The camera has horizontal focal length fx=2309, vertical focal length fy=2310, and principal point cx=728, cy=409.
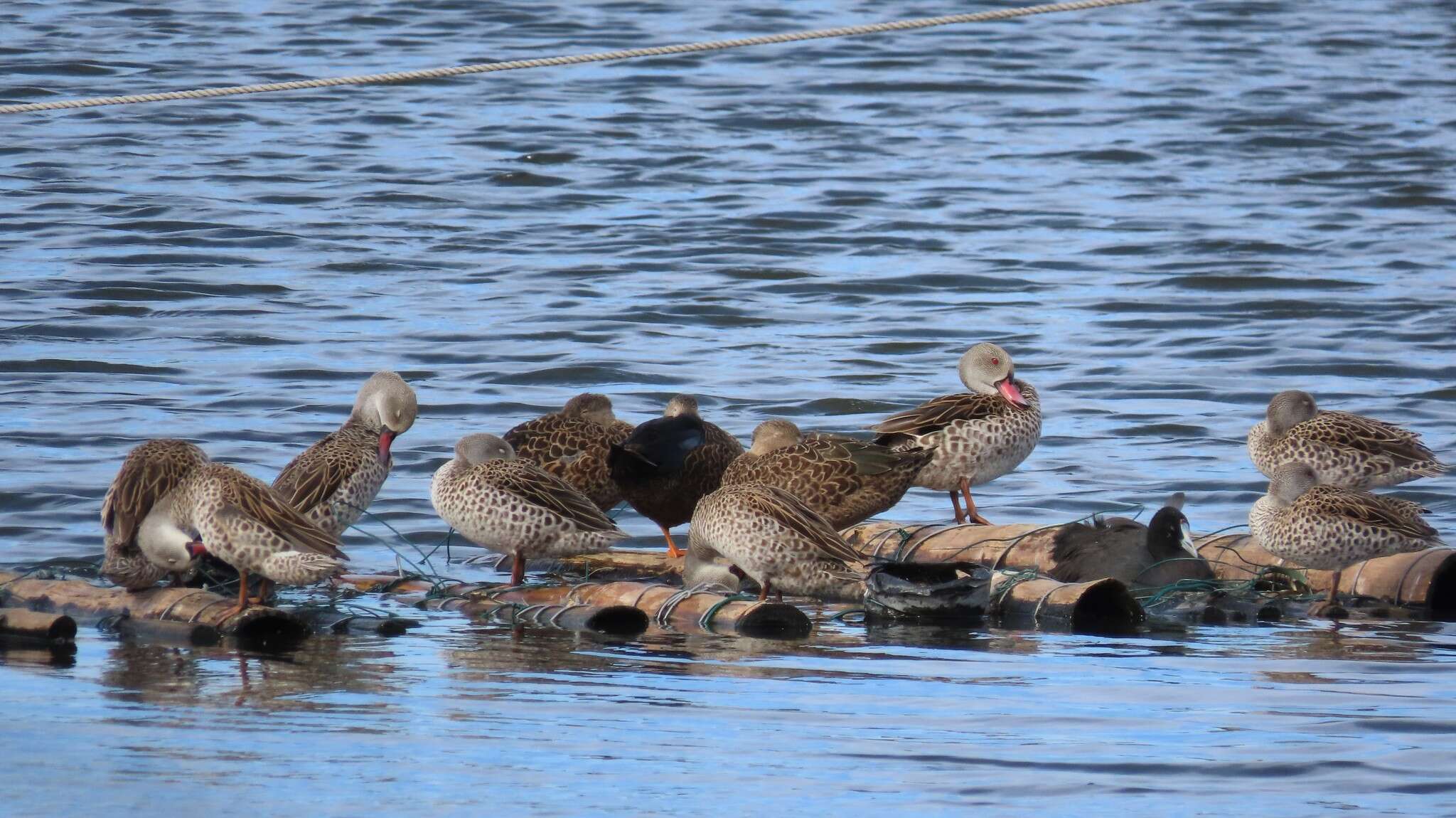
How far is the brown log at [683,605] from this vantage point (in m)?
9.08

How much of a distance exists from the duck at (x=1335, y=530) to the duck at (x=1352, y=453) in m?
1.10

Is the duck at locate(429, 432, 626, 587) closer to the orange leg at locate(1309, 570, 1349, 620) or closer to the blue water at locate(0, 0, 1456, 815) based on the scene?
the blue water at locate(0, 0, 1456, 815)

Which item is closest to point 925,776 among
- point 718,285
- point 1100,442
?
point 1100,442

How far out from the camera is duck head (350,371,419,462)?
36.3 feet

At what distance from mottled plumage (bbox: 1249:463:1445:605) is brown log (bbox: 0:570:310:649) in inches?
162

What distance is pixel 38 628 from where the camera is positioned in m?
8.40

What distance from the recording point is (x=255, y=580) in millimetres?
9922

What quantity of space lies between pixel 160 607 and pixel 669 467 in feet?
9.61

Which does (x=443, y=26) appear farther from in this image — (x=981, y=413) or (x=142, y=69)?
(x=981, y=413)

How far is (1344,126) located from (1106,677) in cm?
2259

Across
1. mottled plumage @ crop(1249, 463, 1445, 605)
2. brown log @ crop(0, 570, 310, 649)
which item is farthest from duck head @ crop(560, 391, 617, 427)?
mottled plumage @ crop(1249, 463, 1445, 605)

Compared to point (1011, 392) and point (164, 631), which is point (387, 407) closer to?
point (164, 631)

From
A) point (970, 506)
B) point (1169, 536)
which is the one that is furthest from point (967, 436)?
point (1169, 536)

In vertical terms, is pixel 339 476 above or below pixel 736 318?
above
